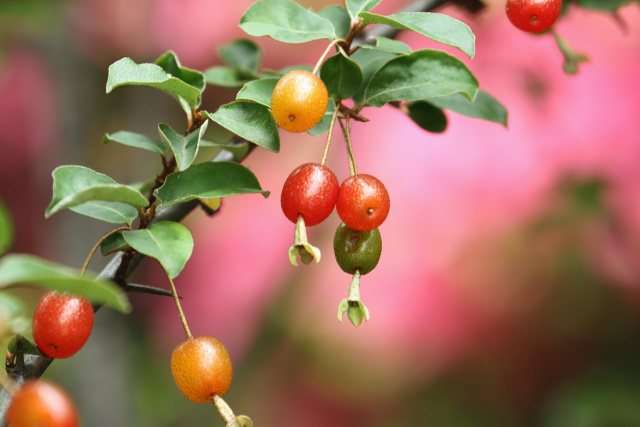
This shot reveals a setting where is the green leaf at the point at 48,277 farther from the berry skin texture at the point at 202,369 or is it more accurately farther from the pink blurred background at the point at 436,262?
the pink blurred background at the point at 436,262

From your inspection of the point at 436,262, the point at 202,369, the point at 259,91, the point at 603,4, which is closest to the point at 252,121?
the point at 259,91

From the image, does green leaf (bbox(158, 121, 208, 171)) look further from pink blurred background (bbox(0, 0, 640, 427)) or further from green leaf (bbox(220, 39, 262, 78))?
pink blurred background (bbox(0, 0, 640, 427))

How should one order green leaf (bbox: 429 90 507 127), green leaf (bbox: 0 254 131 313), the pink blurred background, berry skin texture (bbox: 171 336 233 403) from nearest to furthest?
green leaf (bbox: 0 254 131 313), berry skin texture (bbox: 171 336 233 403), green leaf (bbox: 429 90 507 127), the pink blurred background

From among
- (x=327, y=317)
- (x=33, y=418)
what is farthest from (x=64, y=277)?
(x=327, y=317)

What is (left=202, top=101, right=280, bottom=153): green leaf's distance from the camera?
1.08 feet

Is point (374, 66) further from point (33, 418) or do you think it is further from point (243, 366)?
point (243, 366)

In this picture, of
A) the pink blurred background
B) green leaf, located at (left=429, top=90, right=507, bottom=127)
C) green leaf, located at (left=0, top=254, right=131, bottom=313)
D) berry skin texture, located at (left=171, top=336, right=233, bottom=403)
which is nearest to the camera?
green leaf, located at (left=0, top=254, right=131, bottom=313)

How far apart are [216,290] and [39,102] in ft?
2.04

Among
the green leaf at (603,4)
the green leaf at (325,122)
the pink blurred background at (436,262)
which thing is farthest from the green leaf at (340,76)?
the pink blurred background at (436,262)

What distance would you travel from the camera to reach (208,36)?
1582mm

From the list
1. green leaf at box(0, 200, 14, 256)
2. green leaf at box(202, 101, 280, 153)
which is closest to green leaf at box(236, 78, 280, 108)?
green leaf at box(202, 101, 280, 153)

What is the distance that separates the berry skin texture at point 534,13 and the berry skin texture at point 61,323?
0.88 ft

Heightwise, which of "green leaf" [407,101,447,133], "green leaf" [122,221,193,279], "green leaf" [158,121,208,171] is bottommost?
"green leaf" [407,101,447,133]

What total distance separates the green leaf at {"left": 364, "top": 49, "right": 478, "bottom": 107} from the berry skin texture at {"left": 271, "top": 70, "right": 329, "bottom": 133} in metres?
0.05
